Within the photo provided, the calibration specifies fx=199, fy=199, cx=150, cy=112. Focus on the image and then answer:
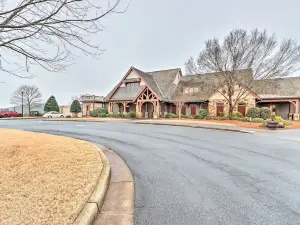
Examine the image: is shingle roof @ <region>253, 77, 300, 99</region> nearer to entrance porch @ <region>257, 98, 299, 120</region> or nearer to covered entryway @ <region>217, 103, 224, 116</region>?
entrance porch @ <region>257, 98, 299, 120</region>

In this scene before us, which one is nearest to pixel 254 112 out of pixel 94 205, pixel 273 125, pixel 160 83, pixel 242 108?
pixel 242 108

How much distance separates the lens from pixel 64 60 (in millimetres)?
5977

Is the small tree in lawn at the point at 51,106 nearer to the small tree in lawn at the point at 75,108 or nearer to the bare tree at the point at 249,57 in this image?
the small tree in lawn at the point at 75,108

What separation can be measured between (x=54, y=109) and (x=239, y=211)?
45.0m

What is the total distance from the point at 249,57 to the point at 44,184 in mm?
21699

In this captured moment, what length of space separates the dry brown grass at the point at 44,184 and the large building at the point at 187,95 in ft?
72.3

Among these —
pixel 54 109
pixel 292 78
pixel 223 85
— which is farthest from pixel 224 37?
pixel 54 109

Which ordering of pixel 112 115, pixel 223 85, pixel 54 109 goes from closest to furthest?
pixel 223 85
pixel 112 115
pixel 54 109

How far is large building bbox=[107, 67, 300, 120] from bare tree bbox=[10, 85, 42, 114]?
75.9 feet

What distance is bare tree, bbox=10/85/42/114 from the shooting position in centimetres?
4425

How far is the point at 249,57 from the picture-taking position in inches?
802

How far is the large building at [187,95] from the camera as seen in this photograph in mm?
25969

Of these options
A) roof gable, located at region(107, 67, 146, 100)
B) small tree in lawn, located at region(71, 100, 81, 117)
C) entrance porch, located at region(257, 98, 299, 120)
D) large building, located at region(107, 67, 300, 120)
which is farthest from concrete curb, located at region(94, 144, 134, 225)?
small tree in lawn, located at region(71, 100, 81, 117)

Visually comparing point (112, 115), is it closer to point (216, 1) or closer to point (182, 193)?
point (216, 1)
